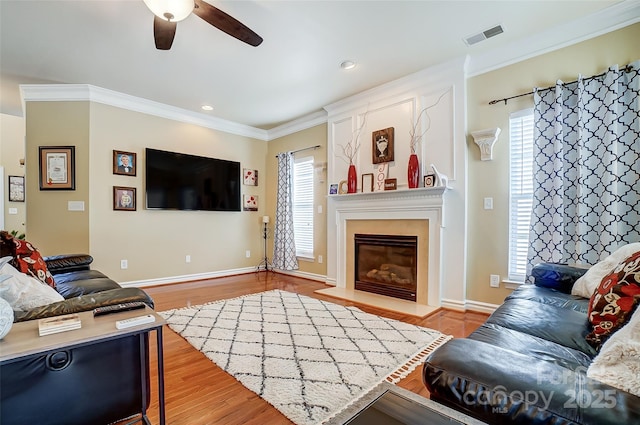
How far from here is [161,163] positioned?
172 inches

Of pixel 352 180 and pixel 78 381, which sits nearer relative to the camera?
pixel 78 381

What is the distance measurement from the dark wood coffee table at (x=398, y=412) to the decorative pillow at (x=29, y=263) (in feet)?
6.97

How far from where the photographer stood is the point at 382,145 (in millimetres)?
3795

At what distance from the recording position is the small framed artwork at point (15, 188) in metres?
5.21

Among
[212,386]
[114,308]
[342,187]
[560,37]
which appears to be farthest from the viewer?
[342,187]

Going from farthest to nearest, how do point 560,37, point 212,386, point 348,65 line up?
1. point 348,65
2. point 560,37
3. point 212,386

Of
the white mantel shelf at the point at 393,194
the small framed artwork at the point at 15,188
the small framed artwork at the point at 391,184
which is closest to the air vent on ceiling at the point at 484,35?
the white mantel shelf at the point at 393,194

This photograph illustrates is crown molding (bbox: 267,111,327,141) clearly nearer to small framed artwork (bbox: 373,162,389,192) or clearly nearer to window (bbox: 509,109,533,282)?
small framed artwork (bbox: 373,162,389,192)

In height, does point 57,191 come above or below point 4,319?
above

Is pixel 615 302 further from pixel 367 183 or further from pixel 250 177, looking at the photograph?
pixel 250 177

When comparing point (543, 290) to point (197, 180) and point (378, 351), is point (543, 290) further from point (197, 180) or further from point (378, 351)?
point (197, 180)

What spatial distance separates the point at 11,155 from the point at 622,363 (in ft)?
25.7

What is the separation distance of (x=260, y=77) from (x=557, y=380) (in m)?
3.71

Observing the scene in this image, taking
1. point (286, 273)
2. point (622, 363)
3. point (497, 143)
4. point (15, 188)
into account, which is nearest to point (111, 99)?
point (15, 188)
